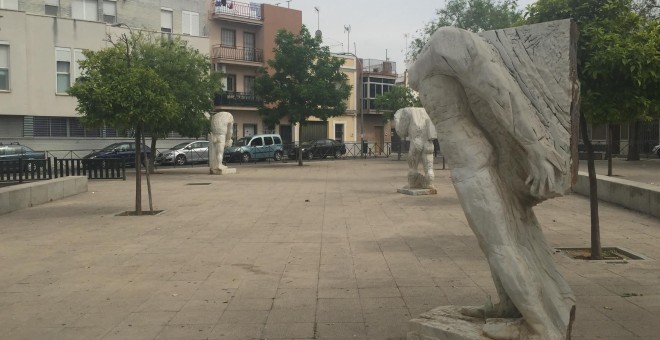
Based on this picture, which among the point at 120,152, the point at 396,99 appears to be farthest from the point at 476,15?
the point at 120,152

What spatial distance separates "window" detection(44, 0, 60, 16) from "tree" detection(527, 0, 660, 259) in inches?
1252

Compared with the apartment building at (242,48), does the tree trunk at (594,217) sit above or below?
below

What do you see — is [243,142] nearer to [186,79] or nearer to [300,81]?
[300,81]

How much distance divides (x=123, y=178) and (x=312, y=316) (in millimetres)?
18182

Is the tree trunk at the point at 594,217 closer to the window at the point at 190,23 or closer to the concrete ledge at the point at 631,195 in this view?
the concrete ledge at the point at 631,195

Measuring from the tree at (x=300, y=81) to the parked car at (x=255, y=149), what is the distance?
4758 millimetres

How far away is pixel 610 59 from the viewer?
21.8ft

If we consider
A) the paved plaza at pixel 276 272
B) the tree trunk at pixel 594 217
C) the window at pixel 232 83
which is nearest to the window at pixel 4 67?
the window at pixel 232 83

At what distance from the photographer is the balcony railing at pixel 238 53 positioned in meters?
41.1

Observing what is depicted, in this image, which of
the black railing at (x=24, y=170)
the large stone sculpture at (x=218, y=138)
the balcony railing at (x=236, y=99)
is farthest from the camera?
the balcony railing at (x=236, y=99)

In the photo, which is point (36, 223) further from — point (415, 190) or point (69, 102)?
point (69, 102)

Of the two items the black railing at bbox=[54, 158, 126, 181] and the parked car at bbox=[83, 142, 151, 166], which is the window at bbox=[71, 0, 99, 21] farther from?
the black railing at bbox=[54, 158, 126, 181]

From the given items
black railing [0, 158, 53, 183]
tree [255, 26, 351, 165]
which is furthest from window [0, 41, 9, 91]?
black railing [0, 158, 53, 183]

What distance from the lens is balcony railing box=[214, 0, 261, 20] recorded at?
41281 mm
